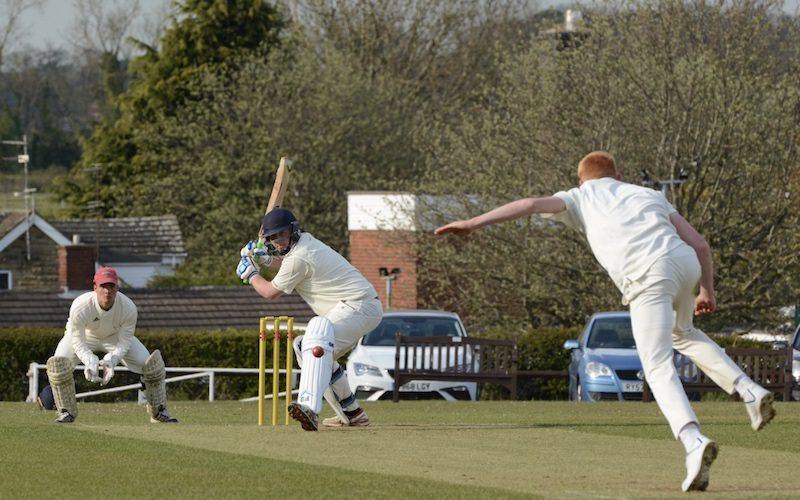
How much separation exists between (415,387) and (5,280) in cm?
3243

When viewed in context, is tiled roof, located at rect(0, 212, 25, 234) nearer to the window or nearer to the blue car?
the window

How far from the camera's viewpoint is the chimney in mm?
39438

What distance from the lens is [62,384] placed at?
1366 cm

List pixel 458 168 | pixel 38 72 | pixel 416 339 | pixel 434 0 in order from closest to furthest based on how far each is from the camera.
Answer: pixel 416 339
pixel 458 168
pixel 434 0
pixel 38 72

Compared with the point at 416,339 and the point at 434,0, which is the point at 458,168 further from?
the point at 434,0

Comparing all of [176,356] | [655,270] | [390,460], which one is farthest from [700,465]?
[176,356]

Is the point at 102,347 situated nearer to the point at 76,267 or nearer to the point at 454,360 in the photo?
the point at 454,360

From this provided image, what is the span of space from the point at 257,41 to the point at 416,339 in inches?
1524

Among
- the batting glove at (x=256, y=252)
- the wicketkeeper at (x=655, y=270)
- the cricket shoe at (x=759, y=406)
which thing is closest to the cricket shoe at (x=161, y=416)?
the batting glove at (x=256, y=252)

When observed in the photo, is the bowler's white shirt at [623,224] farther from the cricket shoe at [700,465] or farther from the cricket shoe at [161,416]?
the cricket shoe at [161,416]

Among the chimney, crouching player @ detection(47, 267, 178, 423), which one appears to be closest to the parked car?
crouching player @ detection(47, 267, 178, 423)

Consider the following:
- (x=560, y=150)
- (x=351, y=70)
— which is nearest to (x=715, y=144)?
(x=560, y=150)

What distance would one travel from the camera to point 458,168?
35.2 meters

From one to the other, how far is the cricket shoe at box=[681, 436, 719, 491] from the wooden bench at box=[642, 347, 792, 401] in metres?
13.8
